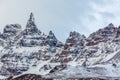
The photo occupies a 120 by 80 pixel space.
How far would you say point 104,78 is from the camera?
182000mm

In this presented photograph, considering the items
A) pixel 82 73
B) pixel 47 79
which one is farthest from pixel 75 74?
pixel 47 79

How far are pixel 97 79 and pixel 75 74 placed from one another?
620 inches

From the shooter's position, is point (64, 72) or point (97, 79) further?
point (64, 72)

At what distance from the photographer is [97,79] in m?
180

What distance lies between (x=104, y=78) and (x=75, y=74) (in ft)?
49.6

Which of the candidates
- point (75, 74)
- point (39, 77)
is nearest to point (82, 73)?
point (75, 74)

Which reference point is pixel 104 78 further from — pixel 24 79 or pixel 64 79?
pixel 24 79

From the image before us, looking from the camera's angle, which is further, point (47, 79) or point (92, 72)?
point (92, 72)

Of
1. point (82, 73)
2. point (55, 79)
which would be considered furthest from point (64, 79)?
point (82, 73)

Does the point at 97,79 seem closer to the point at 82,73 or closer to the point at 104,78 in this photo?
the point at 104,78

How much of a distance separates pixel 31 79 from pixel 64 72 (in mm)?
13172

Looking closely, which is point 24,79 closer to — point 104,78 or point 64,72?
point 64,72

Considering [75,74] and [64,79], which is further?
[75,74]

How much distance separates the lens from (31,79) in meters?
190
